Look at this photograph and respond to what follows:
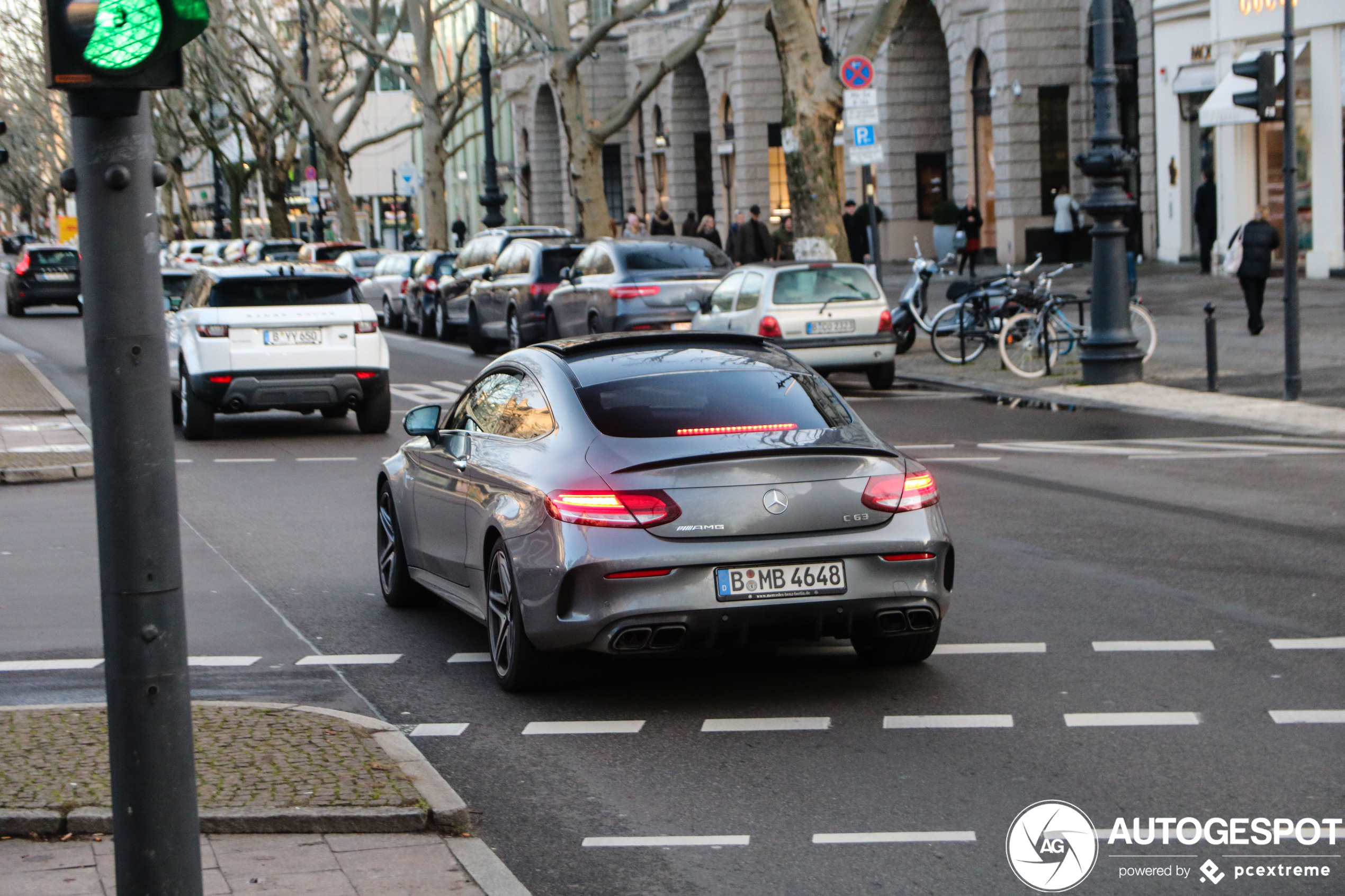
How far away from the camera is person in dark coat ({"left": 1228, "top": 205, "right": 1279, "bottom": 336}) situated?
22625mm

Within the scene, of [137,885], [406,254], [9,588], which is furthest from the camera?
[406,254]

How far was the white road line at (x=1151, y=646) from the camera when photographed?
7812 mm

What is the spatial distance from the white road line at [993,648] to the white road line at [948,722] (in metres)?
1.13

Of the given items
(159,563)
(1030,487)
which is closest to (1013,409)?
(1030,487)

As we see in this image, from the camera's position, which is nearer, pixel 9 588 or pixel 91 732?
pixel 91 732

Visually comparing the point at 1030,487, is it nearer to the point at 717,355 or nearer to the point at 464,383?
the point at 717,355

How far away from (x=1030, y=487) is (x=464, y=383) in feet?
36.0

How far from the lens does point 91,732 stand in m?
6.52

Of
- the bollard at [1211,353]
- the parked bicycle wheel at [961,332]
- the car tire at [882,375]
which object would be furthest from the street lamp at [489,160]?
the bollard at [1211,353]

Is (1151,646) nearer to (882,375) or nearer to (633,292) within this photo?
(882,375)

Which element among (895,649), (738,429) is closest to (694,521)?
(738,429)

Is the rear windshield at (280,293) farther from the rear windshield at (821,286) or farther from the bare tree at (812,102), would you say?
the bare tree at (812,102)

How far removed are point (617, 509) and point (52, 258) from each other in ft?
130

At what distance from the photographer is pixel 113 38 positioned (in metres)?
3.85
